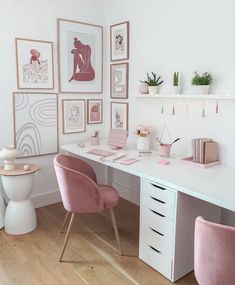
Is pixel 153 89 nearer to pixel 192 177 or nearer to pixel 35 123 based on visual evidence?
pixel 192 177

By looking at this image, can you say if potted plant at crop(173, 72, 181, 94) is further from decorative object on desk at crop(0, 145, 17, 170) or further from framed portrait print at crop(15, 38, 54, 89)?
decorative object on desk at crop(0, 145, 17, 170)

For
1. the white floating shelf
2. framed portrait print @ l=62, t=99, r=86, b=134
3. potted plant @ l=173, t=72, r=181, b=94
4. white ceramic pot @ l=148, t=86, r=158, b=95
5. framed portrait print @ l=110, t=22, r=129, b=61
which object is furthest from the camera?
framed portrait print @ l=62, t=99, r=86, b=134

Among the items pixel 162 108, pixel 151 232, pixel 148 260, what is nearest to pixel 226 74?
pixel 162 108

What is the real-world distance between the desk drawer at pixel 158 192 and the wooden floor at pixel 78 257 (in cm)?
58

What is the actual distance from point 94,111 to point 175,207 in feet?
6.25

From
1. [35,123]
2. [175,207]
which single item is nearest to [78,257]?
[175,207]

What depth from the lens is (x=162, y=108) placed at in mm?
2822

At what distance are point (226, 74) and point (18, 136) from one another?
6.83 ft

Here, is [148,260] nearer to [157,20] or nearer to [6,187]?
[6,187]

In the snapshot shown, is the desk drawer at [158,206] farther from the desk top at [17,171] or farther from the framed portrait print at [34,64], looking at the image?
the framed portrait print at [34,64]

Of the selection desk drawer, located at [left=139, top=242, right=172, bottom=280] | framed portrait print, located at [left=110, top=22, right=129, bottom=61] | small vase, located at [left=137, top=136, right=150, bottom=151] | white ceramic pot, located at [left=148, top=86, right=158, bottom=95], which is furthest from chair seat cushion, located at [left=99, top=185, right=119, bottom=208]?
framed portrait print, located at [left=110, top=22, right=129, bottom=61]

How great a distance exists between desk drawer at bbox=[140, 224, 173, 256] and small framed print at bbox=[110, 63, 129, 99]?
1613 mm

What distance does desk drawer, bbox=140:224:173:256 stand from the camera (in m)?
1.98

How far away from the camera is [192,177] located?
1983 mm
